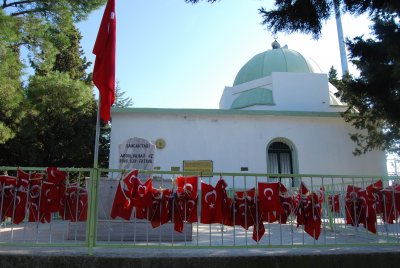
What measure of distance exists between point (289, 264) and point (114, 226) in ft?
13.3

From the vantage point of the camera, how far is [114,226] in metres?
7.84

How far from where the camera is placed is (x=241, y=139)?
1750cm

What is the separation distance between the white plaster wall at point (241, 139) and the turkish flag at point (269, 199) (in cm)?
1123

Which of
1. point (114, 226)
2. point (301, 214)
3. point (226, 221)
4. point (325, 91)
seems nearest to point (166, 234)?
point (114, 226)

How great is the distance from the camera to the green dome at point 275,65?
22781 millimetres

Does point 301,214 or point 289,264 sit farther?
point 301,214

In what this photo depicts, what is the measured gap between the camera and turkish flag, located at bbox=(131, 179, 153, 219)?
5508mm

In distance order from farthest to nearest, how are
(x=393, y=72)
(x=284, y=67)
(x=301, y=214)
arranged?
(x=284, y=67) < (x=393, y=72) < (x=301, y=214)

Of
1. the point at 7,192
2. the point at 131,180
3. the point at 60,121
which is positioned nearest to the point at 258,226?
the point at 131,180

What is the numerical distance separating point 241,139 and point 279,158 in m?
2.18

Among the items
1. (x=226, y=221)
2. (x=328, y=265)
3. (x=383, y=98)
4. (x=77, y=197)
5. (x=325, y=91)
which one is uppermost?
(x=325, y=91)

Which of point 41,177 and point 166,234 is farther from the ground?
point 41,177

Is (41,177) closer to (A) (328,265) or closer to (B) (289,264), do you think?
(B) (289,264)

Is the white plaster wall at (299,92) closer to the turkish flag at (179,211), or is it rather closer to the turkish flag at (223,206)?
the turkish flag at (223,206)
